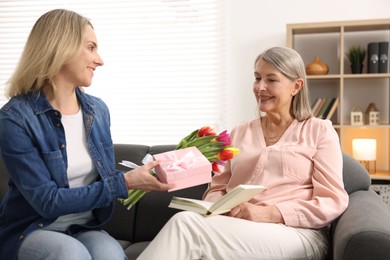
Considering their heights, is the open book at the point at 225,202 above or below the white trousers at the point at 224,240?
above

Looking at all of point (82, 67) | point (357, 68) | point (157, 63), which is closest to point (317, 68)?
point (357, 68)

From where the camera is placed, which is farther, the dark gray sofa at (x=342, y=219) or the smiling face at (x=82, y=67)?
the smiling face at (x=82, y=67)

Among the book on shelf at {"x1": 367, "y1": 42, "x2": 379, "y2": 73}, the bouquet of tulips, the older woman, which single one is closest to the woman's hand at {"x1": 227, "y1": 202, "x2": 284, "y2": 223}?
the older woman

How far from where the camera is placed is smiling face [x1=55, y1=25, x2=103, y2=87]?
1646 mm

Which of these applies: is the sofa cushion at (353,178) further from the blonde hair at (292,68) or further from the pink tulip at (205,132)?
the pink tulip at (205,132)

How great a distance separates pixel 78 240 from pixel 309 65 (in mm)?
2406

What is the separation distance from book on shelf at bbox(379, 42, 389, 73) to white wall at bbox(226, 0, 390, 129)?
0.36 m

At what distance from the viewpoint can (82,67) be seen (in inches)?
65.2

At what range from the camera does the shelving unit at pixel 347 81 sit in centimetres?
353

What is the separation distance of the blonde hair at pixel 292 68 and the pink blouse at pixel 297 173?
0.06 metres

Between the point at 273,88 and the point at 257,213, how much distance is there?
56cm

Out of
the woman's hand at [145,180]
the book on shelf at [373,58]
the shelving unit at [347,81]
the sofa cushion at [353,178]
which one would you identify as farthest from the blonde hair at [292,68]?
the book on shelf at [373,58]

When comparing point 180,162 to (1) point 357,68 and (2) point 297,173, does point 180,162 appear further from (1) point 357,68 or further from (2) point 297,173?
(1) point 357,68

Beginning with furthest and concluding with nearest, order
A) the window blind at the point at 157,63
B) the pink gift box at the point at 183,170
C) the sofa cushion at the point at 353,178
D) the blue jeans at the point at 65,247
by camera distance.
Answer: the window blind at the point at 157,63, the sofa cushion at the point at 353,178, the pink gift box at the point at 183,170, the blue jeans at the point at 65,247
